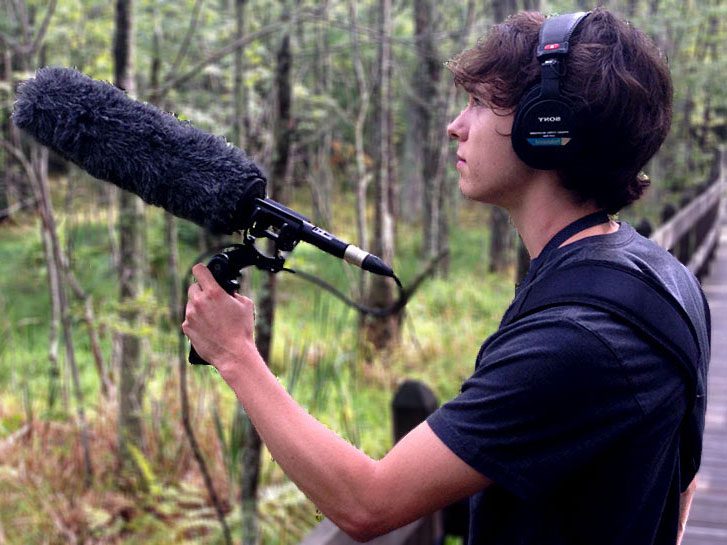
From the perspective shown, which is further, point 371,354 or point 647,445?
point 371,354

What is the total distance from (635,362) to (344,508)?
50 cm

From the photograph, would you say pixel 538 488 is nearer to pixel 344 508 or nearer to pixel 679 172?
pixel 344 508

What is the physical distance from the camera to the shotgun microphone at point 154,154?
4.87ft

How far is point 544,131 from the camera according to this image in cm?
140

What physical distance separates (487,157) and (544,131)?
160 mm

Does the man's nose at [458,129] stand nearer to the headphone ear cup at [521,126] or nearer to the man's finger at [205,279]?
the headphone ear cup at [521,126]

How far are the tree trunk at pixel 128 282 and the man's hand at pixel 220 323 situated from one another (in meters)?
3.59

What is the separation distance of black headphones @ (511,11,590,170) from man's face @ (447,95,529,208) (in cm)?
5

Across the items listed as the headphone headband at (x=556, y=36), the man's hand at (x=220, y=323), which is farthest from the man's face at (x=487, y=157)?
the man's hand at (x=220, y=323)

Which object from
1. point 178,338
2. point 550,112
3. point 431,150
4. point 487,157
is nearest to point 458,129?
point 487,157

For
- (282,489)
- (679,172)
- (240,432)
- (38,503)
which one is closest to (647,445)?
(240,432)

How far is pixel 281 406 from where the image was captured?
1.39 metres

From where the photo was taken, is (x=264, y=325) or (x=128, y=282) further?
(x=128, y=282)

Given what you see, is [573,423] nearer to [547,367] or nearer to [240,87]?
[547,367]
